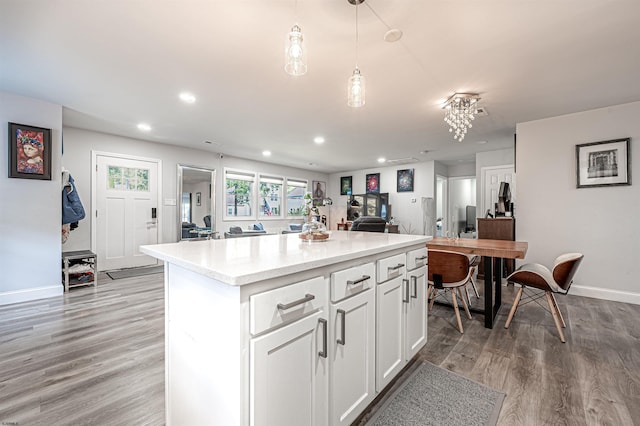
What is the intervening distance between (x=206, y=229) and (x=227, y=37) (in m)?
4.78

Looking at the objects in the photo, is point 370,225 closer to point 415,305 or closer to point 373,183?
point 415,305

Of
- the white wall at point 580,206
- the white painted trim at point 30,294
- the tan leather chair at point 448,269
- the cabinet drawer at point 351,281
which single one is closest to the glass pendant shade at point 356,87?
the cabinet drawer at point 351,281

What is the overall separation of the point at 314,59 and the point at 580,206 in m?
3.97

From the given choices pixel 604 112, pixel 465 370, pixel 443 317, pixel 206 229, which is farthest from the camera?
pixel 206 229

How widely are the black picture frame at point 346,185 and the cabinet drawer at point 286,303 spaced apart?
25.7 feet

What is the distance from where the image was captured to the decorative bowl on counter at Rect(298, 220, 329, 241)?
5.67 feet

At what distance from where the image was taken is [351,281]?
4.06ft

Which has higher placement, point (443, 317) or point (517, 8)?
point (517, 8)

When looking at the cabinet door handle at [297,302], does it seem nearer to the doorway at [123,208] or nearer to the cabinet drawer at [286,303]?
the cabinet drawer at [286,303]

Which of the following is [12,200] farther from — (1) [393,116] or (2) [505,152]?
(2) [505,152]

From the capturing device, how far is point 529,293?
3746 millimetres

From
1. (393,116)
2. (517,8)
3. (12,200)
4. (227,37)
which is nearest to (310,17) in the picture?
(227,37)

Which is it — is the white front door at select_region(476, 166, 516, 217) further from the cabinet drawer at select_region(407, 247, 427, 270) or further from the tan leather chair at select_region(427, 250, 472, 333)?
the cabinet drawer at select_region(407, 247, 427, 270)

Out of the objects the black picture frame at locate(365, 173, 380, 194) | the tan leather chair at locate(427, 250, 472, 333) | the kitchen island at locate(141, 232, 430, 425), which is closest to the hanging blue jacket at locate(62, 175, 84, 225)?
the kitchen island at locate(141, 232, 430, 425)
